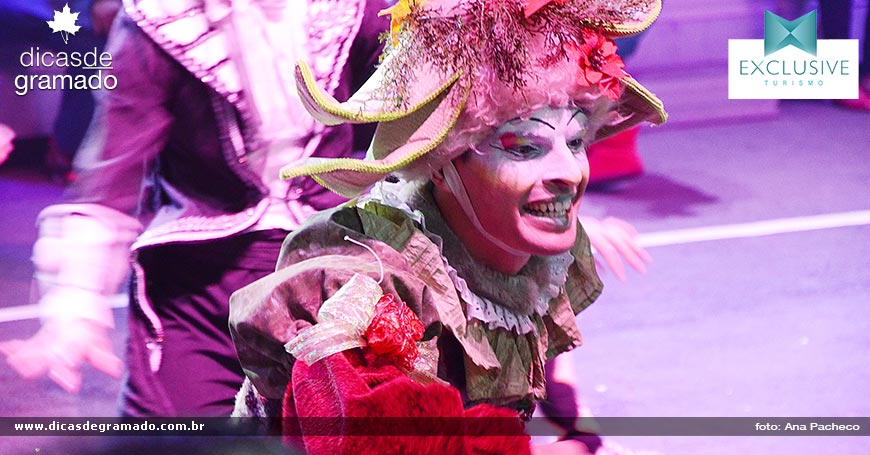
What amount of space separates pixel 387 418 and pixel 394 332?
0.52 ft

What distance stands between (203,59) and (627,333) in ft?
3.17

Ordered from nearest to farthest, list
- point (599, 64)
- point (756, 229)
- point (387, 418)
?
1. point (387, 418)
2. point (599, 64)
3. point (756, 229)

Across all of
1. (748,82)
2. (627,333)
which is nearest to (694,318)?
(627,333)

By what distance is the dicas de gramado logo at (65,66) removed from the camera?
7.11 feet

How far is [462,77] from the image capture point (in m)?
1.73

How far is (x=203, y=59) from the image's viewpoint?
2123 mm

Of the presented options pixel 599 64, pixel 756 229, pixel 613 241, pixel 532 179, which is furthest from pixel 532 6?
pixel 756 229

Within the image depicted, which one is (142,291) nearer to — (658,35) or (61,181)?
(61,181)

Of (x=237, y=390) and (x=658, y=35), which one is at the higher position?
(x=658, y=35)

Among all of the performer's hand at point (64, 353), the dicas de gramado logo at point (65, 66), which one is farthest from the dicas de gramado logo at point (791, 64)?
the performer's hand at point (64, 353)

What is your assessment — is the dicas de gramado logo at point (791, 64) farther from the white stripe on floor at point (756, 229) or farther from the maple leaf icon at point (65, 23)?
the maple leaf icon at point (65, 23)

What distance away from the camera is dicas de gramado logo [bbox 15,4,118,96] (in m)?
2.17

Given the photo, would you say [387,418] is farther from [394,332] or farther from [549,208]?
[549,208]

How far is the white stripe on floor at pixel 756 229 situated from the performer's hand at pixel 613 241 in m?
0.16
